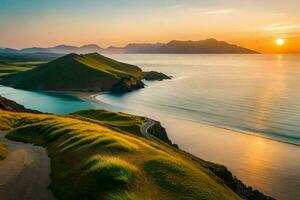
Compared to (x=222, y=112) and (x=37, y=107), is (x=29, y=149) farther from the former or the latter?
(x=37, y=107)

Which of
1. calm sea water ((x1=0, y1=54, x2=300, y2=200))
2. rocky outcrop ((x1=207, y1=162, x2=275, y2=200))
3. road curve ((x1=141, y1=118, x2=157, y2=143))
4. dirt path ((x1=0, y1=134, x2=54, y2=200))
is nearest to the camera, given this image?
dirt path ((x1=0, y1=134, x2=54, y2=200))

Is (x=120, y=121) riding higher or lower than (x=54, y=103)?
higher

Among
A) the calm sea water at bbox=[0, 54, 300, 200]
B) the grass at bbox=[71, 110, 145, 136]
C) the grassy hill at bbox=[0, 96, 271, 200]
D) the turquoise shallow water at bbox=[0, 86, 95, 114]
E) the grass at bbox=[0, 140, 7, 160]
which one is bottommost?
the turquoise shallow water at bbox=[0, 86, 95, 114]

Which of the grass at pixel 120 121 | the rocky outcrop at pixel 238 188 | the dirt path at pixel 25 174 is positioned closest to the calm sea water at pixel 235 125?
the rocky outcrop at pixel 238 188

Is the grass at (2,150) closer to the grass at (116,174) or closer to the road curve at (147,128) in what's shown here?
the grass at (116,174)

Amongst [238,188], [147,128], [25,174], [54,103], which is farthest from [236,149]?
[54,103]

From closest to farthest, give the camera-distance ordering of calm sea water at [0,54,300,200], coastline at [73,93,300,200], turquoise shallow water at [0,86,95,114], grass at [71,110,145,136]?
1. coastline at [73,93,300,200]
2. calm sea water at [0,54,300,200]
3. grass at [71,110,145,136]
4. turquoise shallow water at [0,86,95,114]

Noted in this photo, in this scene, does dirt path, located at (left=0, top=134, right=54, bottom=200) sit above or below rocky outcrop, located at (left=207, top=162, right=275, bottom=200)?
above

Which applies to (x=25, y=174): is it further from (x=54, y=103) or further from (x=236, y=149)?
(x=54, y=103)

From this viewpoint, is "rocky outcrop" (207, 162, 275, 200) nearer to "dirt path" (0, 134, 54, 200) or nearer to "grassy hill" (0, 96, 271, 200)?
"grassy hill" (0, 96, 271, 200)

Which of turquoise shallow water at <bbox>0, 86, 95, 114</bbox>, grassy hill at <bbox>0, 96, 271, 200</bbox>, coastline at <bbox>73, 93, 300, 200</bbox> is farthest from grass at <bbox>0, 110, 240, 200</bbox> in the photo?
turquoise shallow water at <bbox>0, 86, 95, 114</bbox>
